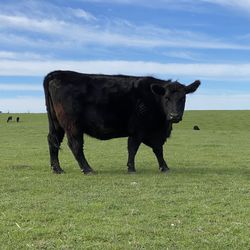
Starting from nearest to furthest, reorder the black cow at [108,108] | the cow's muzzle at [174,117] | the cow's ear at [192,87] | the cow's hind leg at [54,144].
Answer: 1. the cow's muzzle at [174,117]
2. the cow's ear at [192,87]
3. the black cow at [108,108]
4. the cow's hind leg at [54,144]

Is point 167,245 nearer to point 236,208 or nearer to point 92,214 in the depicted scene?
point 92,214

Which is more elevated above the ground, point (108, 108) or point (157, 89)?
point (157, 89)

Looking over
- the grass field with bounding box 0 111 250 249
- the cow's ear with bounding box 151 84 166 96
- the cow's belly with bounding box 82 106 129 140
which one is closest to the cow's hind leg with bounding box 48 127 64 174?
the grass field with bounding box 0 111 250 249

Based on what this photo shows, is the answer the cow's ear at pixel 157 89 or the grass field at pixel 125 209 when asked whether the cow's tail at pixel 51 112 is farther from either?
the cow's ear at pixel 157 89

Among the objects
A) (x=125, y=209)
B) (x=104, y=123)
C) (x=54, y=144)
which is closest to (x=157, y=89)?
(x=104, y=123)

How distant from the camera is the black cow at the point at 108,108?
13.6m

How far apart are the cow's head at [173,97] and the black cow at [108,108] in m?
0.03

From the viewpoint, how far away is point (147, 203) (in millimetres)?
8703

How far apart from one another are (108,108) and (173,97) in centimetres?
179

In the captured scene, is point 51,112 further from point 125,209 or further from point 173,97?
point 125,209

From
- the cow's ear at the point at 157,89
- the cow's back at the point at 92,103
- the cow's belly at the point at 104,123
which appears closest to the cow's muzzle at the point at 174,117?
the cow's ear at the point at 157,89

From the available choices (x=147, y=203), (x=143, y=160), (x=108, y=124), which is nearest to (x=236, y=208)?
(x=147, y=203)

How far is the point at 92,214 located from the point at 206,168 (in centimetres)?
750

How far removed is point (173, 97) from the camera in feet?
42.7
